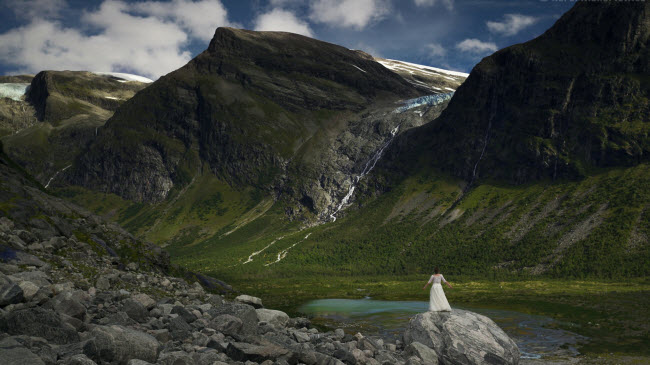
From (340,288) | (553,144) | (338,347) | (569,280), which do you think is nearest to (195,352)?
(338,347)

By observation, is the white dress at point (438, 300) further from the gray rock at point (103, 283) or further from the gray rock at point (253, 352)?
the gray rock at point (103, 283)

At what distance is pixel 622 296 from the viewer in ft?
247

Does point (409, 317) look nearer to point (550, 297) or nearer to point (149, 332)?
point (550, 297)

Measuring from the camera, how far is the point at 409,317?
57.9 metres

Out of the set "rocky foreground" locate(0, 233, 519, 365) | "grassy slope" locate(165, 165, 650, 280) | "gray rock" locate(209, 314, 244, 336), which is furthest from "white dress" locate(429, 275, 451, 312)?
"grassy slope" locate(165, 165, 650, 280)

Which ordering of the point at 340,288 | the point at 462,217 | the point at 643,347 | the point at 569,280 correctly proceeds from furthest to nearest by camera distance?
the point at 462,217, the point at 340,288, the point at 569,280, the point at 643,347

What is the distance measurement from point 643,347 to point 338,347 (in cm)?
3095

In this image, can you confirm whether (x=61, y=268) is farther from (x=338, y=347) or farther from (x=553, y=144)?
(x=553, y=144)

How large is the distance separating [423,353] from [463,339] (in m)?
2.67

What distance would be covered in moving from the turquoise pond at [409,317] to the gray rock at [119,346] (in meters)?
28.5

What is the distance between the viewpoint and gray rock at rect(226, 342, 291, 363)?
17.6 m

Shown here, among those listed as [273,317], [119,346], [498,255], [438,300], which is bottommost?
[498,255]

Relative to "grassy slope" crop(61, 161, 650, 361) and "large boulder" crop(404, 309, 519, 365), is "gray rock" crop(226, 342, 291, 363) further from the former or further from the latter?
"grassy slope" crop(61, 161, 650, 361)

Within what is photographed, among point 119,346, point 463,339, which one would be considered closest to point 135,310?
point 119,346
